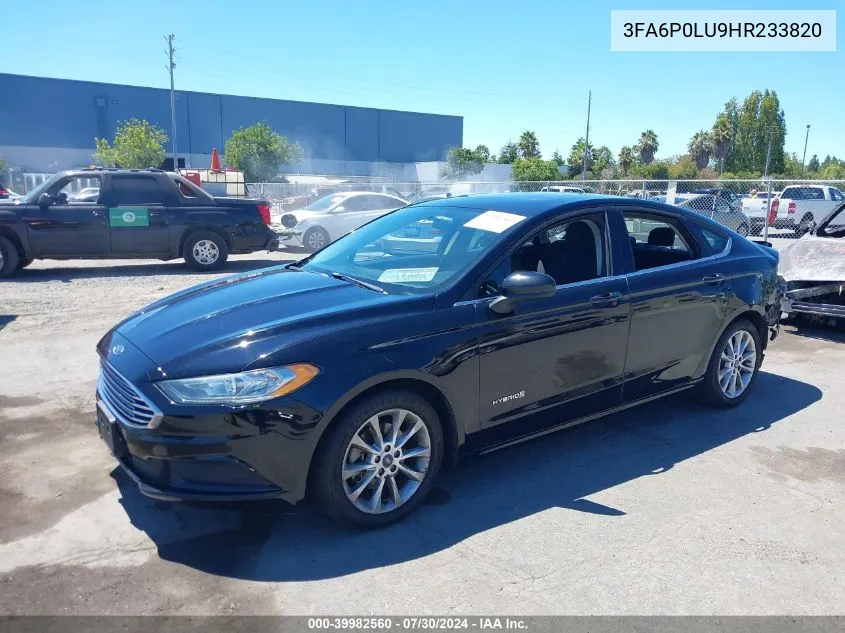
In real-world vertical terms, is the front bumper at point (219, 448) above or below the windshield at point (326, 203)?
below

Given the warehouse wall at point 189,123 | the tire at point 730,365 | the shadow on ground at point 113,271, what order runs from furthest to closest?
the warehouse wall at point 189,123 < the shadow on ground at point 113,271 < the tire at point 730,365

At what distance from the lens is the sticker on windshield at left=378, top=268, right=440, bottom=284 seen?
389cm

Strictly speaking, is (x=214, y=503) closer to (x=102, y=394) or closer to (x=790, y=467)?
(x=102, y=394)

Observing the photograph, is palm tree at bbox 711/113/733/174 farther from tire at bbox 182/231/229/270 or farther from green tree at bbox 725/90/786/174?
tire at bbox 182/231/229/270

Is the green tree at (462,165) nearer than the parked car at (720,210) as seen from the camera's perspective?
No

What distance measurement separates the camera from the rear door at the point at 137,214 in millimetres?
11359

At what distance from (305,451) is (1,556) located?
1.49 metres

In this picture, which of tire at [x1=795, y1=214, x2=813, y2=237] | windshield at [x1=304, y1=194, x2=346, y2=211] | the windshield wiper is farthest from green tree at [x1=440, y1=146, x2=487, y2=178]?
the windshield wiper

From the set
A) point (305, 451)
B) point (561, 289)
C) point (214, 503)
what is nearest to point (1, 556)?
point (214, 503)

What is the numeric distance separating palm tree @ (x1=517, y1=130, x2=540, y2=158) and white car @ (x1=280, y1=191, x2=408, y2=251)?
64844 millimetres

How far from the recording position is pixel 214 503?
3.05 m

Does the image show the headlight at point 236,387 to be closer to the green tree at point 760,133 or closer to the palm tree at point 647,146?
the green tree at point 760,133

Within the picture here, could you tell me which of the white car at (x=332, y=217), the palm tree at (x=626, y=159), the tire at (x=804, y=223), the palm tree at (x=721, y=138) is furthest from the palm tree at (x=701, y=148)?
the white car at (x=332, y=217)

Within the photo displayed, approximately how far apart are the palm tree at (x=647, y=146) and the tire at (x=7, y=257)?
75659 mm
